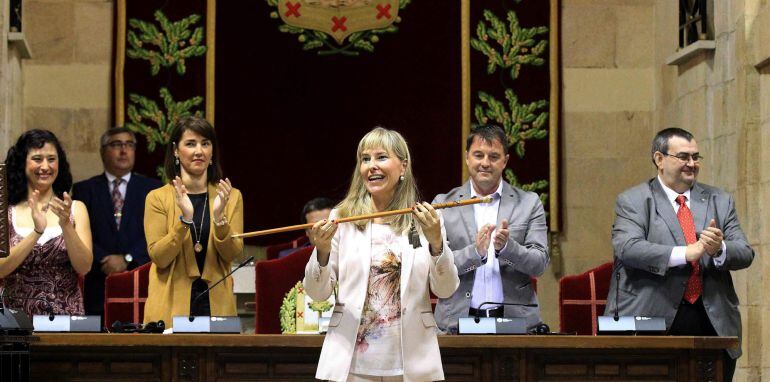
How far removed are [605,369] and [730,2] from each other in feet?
10.5

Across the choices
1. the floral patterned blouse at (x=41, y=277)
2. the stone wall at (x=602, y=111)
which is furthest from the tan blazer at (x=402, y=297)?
the stone wall at (x=602, y=111)

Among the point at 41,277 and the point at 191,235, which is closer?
the point at 191,235

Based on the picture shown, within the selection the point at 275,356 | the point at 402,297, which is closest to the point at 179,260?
the point at 275,356

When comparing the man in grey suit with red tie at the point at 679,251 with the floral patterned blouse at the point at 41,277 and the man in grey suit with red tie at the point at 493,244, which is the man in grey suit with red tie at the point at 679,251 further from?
the floral patterned blouse at the point at 41,277

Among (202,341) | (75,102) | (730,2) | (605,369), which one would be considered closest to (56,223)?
(202,341)

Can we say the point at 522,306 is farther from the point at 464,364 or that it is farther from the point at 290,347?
the point at 290,347

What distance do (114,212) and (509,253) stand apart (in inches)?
119

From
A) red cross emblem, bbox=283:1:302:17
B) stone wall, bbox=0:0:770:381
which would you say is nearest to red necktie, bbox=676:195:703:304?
stone wall, bbox=0:0:770:381

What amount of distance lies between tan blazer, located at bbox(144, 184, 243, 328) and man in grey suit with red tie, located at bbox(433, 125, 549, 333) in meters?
0.91

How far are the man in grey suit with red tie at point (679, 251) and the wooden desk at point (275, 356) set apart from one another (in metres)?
0.51

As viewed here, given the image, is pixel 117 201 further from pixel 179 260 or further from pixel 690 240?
pixel 690 240

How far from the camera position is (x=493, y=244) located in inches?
233

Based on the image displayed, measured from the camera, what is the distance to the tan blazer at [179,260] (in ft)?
19.4

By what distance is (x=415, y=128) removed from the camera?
31.1ft
